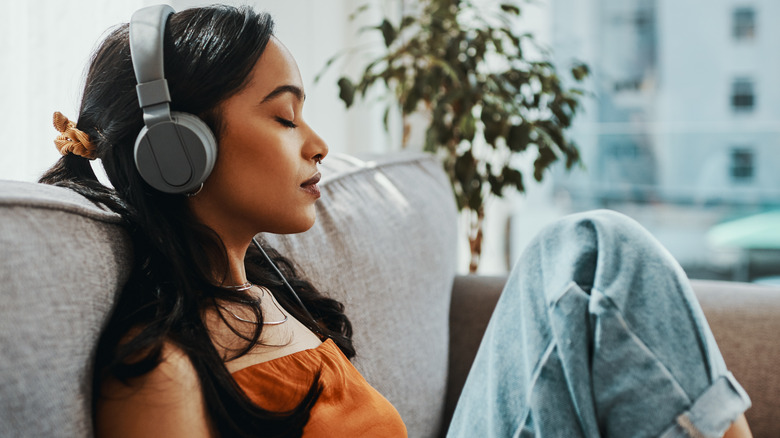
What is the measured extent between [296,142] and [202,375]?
27 cm

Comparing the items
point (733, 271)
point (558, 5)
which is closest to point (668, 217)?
point (733, 271)

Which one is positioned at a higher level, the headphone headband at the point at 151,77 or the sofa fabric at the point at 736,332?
the headphone headband at the point at 151,77

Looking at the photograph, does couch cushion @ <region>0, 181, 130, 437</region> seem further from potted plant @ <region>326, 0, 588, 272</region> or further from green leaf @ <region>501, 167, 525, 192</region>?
green leaf @ <region>501, 167, 525, 192</region>

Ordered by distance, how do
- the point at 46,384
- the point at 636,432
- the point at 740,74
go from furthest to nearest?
the point at 740,74
the point at 636,432
the point at 46,384

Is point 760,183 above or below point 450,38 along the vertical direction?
below

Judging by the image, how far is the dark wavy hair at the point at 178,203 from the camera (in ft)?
2.08

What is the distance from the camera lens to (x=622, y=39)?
116 inches

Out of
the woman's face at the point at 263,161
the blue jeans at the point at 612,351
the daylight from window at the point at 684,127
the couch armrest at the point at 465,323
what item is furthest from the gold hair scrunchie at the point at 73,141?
the daylight from window at the point at 684,127

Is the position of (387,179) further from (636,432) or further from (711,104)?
(711,104)

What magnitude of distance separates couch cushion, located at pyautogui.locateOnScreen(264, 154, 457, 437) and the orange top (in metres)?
0.20

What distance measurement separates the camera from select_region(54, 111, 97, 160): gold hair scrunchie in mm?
692

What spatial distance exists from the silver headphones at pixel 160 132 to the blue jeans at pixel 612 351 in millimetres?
443

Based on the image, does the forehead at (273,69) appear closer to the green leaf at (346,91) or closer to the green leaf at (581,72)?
the green leaf at (346,91)

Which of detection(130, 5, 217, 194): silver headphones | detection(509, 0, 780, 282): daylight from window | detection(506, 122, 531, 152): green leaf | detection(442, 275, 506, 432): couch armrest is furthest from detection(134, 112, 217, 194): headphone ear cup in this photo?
detection(509, 0, 780, 282): daylight from window
